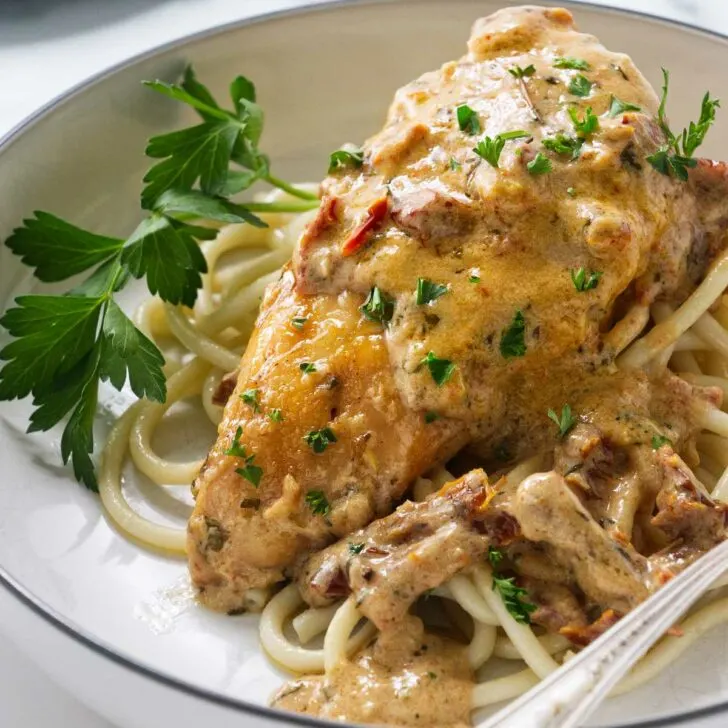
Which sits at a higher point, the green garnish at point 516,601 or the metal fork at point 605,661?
the metal fork at point 605,661

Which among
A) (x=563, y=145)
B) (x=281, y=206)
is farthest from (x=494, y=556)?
(x=281, y=206)

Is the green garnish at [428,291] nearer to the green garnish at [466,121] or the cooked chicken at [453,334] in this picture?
the cooked chicken at [453,334]

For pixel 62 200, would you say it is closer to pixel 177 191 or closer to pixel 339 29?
pixel 177 191

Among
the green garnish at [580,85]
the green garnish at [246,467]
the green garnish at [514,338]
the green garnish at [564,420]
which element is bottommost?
the green garnish at [564,420]

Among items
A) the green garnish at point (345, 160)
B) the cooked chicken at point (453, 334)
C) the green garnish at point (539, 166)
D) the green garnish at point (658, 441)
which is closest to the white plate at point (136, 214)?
the cooked chicken at point (453, 334)

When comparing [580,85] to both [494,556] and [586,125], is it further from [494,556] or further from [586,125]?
[494,556]

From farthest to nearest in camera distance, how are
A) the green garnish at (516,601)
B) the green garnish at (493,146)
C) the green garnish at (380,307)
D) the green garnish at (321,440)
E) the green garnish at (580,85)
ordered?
the green garnish at (580,85) < the green garnish at (493,146) < the green garnish at (380,307) < the green garnish at (321,440) < the green garnish at (516,601)

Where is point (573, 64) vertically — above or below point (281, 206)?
above

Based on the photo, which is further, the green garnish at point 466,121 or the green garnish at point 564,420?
the green garnish at point 466,121
